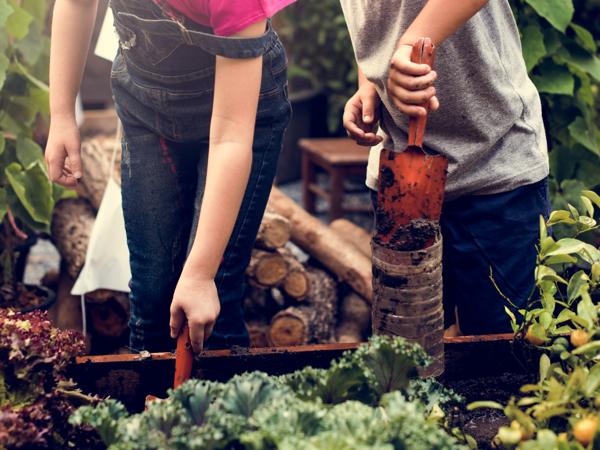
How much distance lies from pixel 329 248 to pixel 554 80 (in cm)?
102

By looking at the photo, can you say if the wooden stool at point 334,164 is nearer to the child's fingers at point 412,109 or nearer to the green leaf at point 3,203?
the green leaf at point 3,203

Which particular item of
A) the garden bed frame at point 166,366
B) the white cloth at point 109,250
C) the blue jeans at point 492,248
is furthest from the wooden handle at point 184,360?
the white cloth at point 109,250

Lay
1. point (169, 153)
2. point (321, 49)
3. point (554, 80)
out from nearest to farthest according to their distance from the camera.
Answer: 1. point (169, 153)
2. point (554, 80)
3. point (321, 49)

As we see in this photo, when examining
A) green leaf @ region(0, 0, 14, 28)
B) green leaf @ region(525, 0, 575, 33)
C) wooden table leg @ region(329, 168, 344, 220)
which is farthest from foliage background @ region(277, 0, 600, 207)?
wooden table leg @ region(329, 168, 344, 220)

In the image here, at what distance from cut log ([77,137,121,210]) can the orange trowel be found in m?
1.95

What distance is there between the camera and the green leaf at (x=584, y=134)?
2.58 meters

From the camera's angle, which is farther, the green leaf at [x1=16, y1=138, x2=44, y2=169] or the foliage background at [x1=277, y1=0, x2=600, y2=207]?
the green leaf at [x1=16, y1=138, x2=44, y2=169]

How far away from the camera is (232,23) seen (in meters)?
1.37

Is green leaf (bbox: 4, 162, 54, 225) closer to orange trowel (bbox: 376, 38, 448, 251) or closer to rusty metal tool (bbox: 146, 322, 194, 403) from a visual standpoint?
rusty metal tool (bbox: 146, 322, 194, 403)

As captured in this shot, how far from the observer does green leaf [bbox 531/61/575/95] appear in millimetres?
2494

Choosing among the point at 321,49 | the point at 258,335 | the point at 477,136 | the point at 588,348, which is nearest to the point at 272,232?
the point at 258,335

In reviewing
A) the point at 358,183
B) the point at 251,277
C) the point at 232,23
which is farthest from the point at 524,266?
the point at 358,183

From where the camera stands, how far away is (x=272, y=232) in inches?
115

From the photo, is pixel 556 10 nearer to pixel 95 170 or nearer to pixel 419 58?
pixel 419 58
